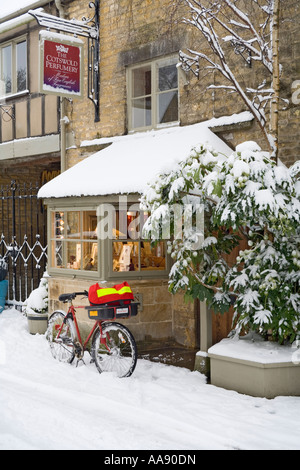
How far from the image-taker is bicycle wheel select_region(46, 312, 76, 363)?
7680mm

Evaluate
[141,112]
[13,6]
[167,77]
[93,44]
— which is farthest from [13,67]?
[167,77]

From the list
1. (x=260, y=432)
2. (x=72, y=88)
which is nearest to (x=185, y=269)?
(x=260, y=432)

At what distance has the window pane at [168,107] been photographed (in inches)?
368

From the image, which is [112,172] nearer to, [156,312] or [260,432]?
[156,312]

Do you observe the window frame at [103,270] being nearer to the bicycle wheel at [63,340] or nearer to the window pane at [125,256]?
the window pane at [125,256]

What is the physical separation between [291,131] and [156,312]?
3.48 metres

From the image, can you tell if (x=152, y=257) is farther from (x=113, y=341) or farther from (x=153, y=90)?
(x=153, y=90)

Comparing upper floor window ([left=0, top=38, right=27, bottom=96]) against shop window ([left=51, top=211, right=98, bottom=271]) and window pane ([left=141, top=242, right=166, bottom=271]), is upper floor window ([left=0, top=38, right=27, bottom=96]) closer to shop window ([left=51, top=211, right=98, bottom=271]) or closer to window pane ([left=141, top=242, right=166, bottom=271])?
shop window ([left=51, top=211, right=98, bottom=271])

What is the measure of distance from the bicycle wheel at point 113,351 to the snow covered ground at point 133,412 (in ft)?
0.44

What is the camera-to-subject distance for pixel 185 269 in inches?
262

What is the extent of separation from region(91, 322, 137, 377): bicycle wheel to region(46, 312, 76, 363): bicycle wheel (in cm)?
59

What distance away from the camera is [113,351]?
7.05 m

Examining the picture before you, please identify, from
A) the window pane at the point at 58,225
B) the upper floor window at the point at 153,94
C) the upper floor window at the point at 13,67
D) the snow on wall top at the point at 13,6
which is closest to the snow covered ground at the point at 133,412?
the window pane at the point at 58,225

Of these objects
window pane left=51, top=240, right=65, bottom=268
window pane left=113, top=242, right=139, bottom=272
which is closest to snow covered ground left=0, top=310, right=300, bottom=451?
window pane left=113, top=242, right=139, bottom=272
